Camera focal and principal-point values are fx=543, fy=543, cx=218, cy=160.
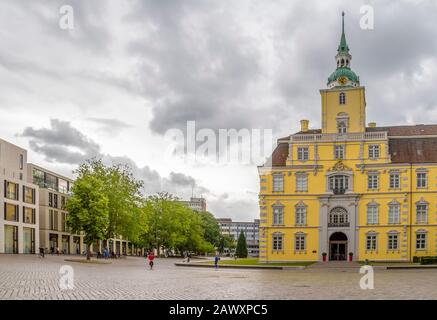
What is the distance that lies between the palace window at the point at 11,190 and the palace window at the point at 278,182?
40213 millimetres

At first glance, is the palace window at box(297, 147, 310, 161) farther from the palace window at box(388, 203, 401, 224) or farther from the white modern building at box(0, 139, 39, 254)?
the white modern building at box(0, 139, 39, 254)

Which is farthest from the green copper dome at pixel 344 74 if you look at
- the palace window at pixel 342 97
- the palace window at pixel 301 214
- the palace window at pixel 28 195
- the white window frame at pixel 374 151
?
the palace window at pixel 28 195

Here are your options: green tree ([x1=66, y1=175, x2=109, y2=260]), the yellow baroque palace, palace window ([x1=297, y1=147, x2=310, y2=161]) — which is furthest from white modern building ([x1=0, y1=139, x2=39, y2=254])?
palace window ([x1=297, y1=147, x2=310, y2=161])

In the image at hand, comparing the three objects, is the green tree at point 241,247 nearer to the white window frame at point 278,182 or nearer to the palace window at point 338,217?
the white window frame at point 278,182

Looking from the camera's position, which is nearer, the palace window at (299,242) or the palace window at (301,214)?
the palace window at (299,242)

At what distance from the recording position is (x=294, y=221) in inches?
2753

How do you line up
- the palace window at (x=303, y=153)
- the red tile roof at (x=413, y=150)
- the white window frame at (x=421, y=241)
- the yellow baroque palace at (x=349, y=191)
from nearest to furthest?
the white window frame at (x=421, y=241) < the yellow baroque palace at (x=349, y=191) < the red tile roof at (x=413, y=150) < the palace window at (x=303, y=153)

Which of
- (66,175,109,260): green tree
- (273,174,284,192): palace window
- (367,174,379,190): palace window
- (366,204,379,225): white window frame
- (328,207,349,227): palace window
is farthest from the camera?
(273,174,284,192): palace window

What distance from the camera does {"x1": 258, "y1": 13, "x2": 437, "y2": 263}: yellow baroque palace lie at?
67062 mm

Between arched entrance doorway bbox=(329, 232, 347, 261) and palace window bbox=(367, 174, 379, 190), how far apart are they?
692 centimetres

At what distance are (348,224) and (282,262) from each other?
31.6 ft

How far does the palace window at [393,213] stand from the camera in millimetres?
67500

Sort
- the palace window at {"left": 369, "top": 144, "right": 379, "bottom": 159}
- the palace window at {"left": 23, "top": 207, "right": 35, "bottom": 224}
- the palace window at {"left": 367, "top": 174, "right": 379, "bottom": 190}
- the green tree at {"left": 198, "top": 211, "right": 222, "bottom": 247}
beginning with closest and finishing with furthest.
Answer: the palace window at {"left": 367, "top": 174, "right": 379, "bottom": 190} < the palace window at {"left": 369, "top": 144, "right": 379, "bottom": 159} < the palace window at {"left": 23, "top": 207, "right": 35, "bottom": 224} < the green tree at {"left": 198, "top": 211, "right": 222, "bottom": 247}

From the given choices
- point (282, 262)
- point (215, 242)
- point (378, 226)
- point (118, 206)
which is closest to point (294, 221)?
point (282, 262)
